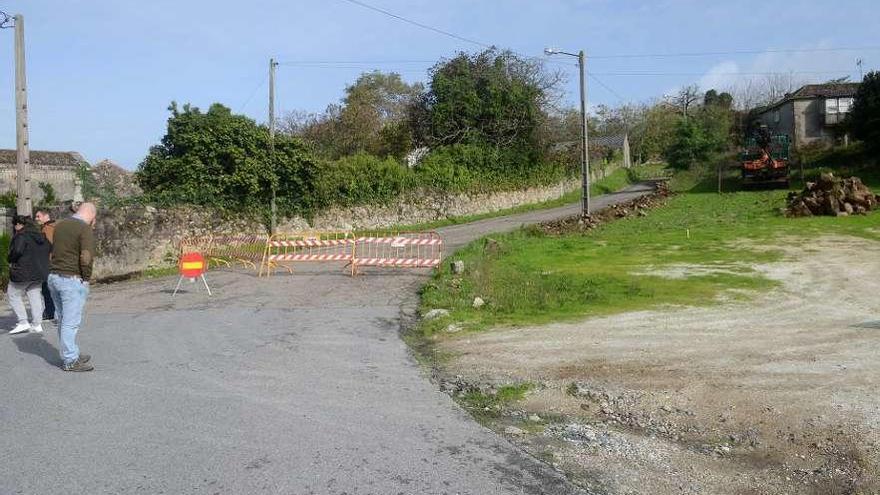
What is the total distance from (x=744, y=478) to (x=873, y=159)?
44.2m

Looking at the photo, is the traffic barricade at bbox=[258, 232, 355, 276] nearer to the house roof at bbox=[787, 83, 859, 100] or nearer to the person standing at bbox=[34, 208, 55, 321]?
the person standing at bbox=[34, 208, 55, 321]

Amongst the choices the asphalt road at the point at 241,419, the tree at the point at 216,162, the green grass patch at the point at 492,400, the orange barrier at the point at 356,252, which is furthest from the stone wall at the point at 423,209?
the green grass patch at the point at 492,400

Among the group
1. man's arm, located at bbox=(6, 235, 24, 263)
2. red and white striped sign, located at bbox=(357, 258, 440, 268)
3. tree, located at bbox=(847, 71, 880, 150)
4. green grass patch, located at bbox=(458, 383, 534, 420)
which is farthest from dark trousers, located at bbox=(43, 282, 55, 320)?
tree, located at bbox=(847, 71, 880, 150)

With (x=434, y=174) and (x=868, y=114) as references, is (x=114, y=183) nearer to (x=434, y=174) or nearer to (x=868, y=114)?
(x=434, y=174)

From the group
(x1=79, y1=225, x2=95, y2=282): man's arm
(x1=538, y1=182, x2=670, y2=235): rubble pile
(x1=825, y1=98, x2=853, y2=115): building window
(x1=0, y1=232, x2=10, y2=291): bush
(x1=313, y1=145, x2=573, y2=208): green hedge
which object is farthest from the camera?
(x1=825, y1=98, x2=853, y2=115): building window

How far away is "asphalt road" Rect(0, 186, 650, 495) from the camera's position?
4734mm

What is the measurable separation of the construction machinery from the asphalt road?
1287 inches

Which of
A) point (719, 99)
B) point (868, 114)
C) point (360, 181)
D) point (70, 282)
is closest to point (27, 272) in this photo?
point (70, 282)

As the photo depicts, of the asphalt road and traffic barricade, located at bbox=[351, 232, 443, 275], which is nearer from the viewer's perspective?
the asphalt road

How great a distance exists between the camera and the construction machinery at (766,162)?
124ft

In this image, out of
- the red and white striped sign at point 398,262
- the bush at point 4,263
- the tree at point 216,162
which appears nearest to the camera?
the bush at point 4,263

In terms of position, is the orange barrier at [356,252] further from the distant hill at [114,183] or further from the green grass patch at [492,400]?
the green grass patch at [492,400]

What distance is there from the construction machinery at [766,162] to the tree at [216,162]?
25.2 metres

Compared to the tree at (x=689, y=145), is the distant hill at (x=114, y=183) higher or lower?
lower
